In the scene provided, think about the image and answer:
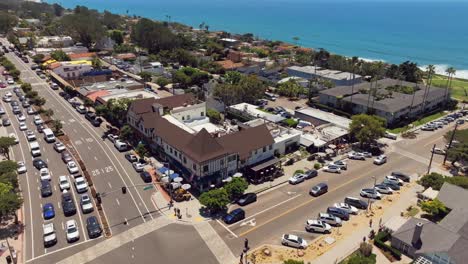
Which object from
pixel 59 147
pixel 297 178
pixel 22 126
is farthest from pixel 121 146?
pixel 297 178

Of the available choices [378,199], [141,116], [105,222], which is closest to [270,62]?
[141,116]

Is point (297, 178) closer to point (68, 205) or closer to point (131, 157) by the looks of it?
point (131, 157)

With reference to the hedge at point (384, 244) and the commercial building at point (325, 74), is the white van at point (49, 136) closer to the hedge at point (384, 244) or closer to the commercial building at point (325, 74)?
the hedge at point (384, 244)

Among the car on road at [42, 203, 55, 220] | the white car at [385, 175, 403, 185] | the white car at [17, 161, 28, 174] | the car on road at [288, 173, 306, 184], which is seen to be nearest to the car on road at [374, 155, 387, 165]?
the white car at [385, 175, 403, 185]

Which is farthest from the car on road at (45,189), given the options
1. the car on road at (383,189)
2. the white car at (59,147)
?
the car on road at (383,189)

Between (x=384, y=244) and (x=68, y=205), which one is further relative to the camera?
(x=68, y=205)
